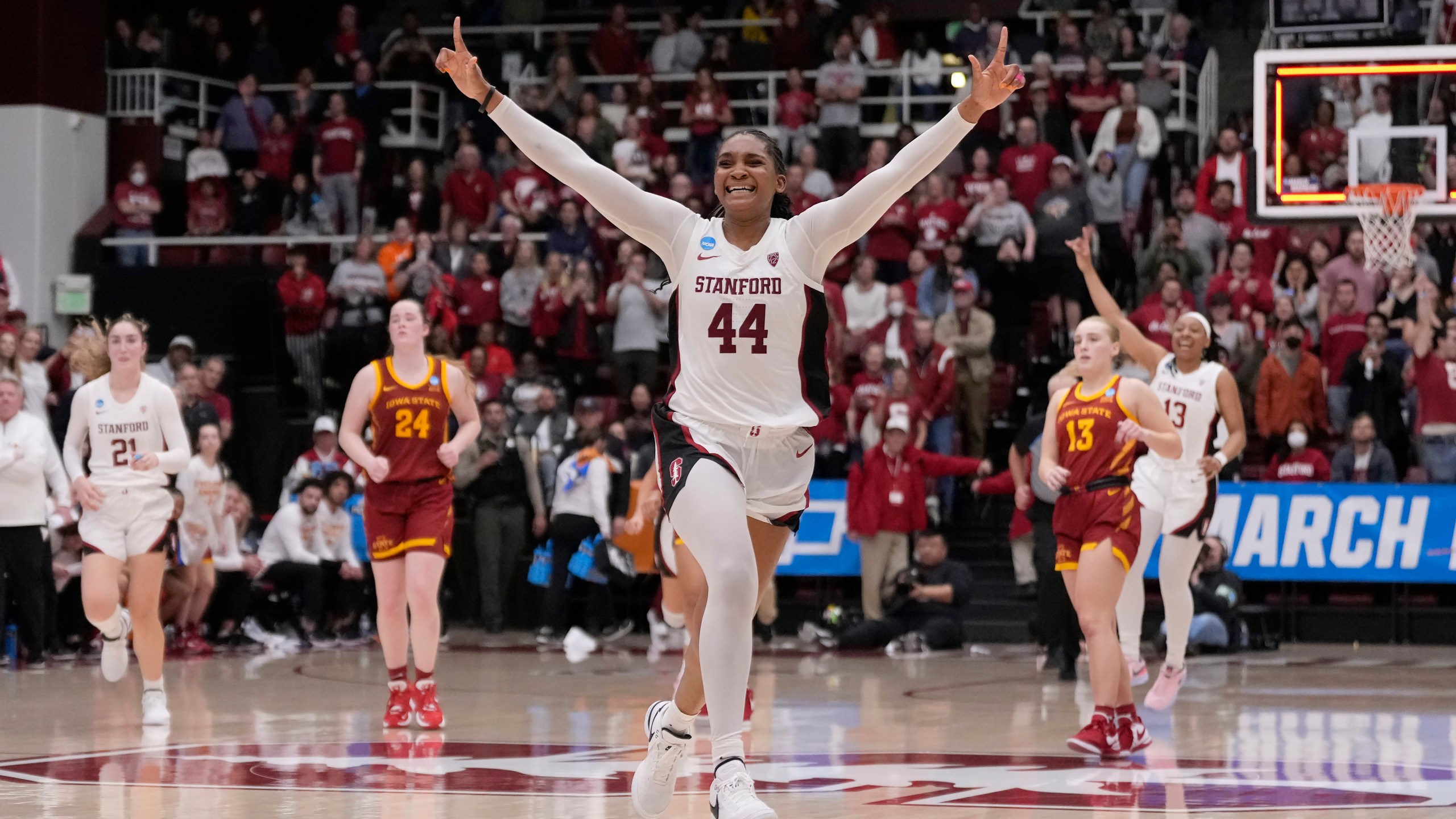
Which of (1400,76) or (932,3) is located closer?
(1400,76)

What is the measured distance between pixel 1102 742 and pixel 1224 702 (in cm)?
331

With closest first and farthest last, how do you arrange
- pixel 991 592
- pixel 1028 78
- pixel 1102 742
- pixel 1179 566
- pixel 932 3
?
1. pixel 1102 742
2. pixel 1179 566
3. pixel 991 592
4. pixel 1028 78
5. pixel 932 3

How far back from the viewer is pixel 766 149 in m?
6.48

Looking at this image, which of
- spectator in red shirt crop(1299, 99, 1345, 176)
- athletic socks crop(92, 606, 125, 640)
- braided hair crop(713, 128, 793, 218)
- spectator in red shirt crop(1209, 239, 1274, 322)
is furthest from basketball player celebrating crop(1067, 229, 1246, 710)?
spectator in red shirt crop(1209, 239, 1274, 322)

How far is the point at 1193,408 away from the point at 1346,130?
3.91 m

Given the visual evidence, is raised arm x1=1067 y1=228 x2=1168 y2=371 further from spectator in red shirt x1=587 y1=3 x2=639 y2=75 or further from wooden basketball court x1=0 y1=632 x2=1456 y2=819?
spectator in red shirt x1=587 y1=3 x2=639 y2=75

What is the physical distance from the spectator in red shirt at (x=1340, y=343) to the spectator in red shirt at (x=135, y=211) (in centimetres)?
1360

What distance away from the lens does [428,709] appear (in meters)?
9.89

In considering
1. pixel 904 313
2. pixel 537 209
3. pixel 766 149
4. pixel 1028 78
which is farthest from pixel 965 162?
pixel 766 149

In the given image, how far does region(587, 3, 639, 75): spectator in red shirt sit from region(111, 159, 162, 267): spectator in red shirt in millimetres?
5711

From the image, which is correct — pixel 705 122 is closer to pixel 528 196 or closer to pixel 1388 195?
pixel 528 196

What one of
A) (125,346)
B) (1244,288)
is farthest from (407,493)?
(1244,288)

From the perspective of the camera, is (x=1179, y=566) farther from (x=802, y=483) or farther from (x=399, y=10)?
(x=399, y=10)

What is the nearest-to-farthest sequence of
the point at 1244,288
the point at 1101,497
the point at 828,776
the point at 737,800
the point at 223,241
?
the point at 737,800
the point at 828,776
the point at 1101,497
the point at 1244,288
the point at 223,241
